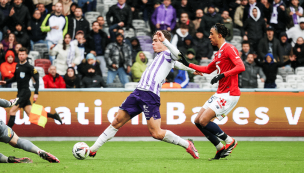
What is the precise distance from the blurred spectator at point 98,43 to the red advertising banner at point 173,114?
339cm

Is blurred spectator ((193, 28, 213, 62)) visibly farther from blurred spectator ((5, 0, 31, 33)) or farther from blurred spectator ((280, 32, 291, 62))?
blurred spectator ((5, 0, 31, 33))

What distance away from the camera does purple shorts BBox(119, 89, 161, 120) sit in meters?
6.91

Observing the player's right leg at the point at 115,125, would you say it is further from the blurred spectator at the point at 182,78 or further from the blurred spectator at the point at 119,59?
the blurred spectator at the point at 119,59

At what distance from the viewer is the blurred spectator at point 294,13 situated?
16533mm

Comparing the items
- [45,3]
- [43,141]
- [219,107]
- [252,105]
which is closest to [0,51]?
[45,3]

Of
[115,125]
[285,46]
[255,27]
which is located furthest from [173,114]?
[285,46]

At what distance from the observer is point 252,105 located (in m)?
11.6

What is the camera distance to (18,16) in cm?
1501

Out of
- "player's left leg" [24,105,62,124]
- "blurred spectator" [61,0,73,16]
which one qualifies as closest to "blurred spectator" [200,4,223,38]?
"blurred spectator" [61,0,73,16]

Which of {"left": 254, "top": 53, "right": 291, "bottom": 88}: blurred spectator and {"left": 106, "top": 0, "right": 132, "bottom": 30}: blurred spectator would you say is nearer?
{"left": 254, "top": 53, "right": 291, "bottom": 88}: blurred spectator

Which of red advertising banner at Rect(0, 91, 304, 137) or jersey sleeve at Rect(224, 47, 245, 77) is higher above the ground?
jersey sleeve at Rect(224, 47, 245, 77)

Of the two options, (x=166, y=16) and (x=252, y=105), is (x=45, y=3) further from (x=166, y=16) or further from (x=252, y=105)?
(x=252, y=105)

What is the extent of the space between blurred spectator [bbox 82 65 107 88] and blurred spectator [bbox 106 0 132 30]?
9.47ft

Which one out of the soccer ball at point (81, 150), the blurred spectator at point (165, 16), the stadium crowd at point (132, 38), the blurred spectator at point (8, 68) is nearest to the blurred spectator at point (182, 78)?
the stadium crowd at point (132, 38)
